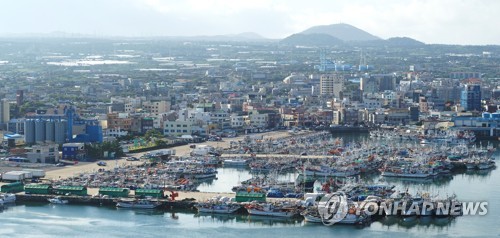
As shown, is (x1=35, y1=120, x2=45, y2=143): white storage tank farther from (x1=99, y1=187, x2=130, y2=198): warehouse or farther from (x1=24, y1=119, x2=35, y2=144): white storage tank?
(x1=99, y1=187, x2=130, y2=198): warehouse

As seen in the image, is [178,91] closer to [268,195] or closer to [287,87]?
[287,87]

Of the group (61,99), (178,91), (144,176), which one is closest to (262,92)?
A: (178,91)

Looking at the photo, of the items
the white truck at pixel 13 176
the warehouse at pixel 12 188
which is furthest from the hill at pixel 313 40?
the warehouse at pixel 12 188

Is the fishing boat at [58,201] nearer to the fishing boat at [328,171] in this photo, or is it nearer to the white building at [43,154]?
the white building at [43,154]

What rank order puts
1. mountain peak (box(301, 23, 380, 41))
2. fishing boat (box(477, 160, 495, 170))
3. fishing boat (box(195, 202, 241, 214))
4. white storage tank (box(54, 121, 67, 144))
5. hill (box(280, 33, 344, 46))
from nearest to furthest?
fishing boat (box(195, 202, 241, 214)) → fishing boat (box(477, 160, 495, 170)) → white storage tank (box(54, 121, 67, 144)) → hill (box(280, 33, 344, 46)) → mountain peak (box(301, 23, 380, 41))

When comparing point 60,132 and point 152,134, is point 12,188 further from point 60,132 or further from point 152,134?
point 152,134

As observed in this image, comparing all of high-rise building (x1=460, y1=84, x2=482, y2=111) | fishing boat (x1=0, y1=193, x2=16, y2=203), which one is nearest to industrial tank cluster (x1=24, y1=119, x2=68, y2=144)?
fishing boat (x1=0, y1=193, x2=16, y2=203)
